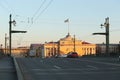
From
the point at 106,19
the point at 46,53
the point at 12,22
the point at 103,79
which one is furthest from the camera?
the point at 46,53

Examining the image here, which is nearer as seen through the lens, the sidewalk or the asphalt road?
the asphalt road

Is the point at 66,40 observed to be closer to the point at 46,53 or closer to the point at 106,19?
the point at 46,53

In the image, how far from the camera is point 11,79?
21703 mm

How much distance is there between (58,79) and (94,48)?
179 m

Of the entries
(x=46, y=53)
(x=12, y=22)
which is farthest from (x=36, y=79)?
(x=46, y=53)

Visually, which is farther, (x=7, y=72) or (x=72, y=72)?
(x=7, y=72)

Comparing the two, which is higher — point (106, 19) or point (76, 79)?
point (106, 19)

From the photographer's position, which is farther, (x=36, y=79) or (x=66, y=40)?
(x=66, y=40)

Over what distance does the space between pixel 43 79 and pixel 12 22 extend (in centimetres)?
5598

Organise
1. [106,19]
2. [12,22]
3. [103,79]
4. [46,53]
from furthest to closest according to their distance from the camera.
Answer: [46,53]
[106,19]
[12,22]
[103,79]

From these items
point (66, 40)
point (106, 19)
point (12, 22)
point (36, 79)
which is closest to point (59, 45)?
point (66, 40)

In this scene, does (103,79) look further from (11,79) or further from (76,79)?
(11,79)

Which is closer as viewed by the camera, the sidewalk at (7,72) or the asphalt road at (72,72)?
the asphalt road at (72,72)

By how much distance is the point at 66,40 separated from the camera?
7785 inches
